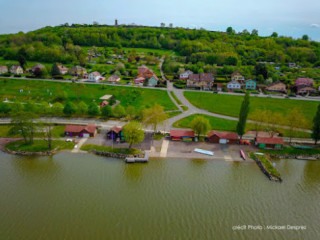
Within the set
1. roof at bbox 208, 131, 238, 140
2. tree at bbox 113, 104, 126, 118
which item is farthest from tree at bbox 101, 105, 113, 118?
roof at bbox 208, 131, 238, 140

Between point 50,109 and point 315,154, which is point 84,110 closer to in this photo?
point 50,109

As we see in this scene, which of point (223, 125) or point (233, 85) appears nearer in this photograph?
point (223, 125)

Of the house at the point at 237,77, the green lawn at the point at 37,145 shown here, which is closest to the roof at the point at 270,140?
the green lawn at the point at 37,145

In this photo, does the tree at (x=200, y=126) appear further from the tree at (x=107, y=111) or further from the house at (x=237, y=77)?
the house at (x=237, y=77)

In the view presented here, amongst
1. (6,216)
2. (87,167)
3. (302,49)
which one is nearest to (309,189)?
(87,167)

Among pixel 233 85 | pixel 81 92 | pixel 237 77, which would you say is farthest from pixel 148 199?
pixel 237 77

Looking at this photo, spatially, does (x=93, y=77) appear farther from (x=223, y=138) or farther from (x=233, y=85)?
(x=223, y=138)
